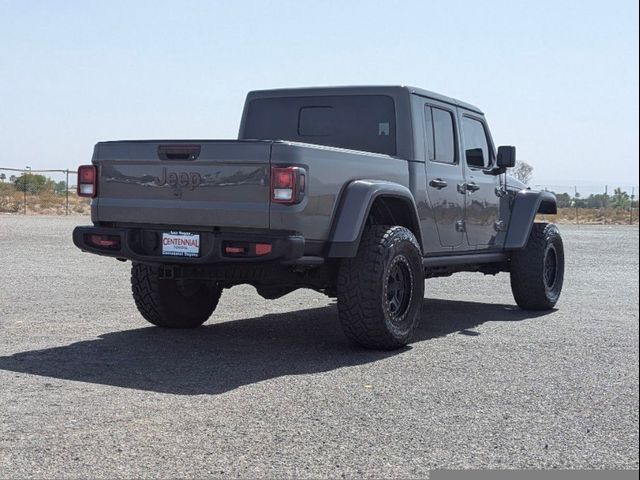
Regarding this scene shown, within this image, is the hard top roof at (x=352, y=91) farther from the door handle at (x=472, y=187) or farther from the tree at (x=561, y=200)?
the tree at (x=561, y=200)

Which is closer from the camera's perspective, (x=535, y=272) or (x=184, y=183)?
(x=184, y=183)

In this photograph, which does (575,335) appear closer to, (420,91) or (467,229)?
(467,229)

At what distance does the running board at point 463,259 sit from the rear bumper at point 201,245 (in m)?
1.92

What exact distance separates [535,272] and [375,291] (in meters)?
3.67

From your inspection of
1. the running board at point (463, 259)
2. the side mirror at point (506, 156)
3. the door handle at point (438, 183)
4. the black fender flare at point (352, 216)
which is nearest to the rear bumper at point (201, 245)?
the black fender flare at point (352, 216)

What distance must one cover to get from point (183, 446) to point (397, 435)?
1058 mm

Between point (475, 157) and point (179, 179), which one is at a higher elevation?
point (475, 157)

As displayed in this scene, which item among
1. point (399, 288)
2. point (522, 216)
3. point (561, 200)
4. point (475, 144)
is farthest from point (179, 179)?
point (561, 200)

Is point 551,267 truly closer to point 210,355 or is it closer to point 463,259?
point 463,259

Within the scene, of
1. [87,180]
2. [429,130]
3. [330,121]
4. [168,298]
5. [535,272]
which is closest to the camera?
[87,180]

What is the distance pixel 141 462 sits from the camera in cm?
441

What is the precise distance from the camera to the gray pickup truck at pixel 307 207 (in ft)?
22.6


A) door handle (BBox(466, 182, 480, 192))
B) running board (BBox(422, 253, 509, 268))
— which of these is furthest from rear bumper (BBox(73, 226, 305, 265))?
door handle (BBox(466, 182, 480, 192))

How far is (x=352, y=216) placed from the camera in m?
7.31
